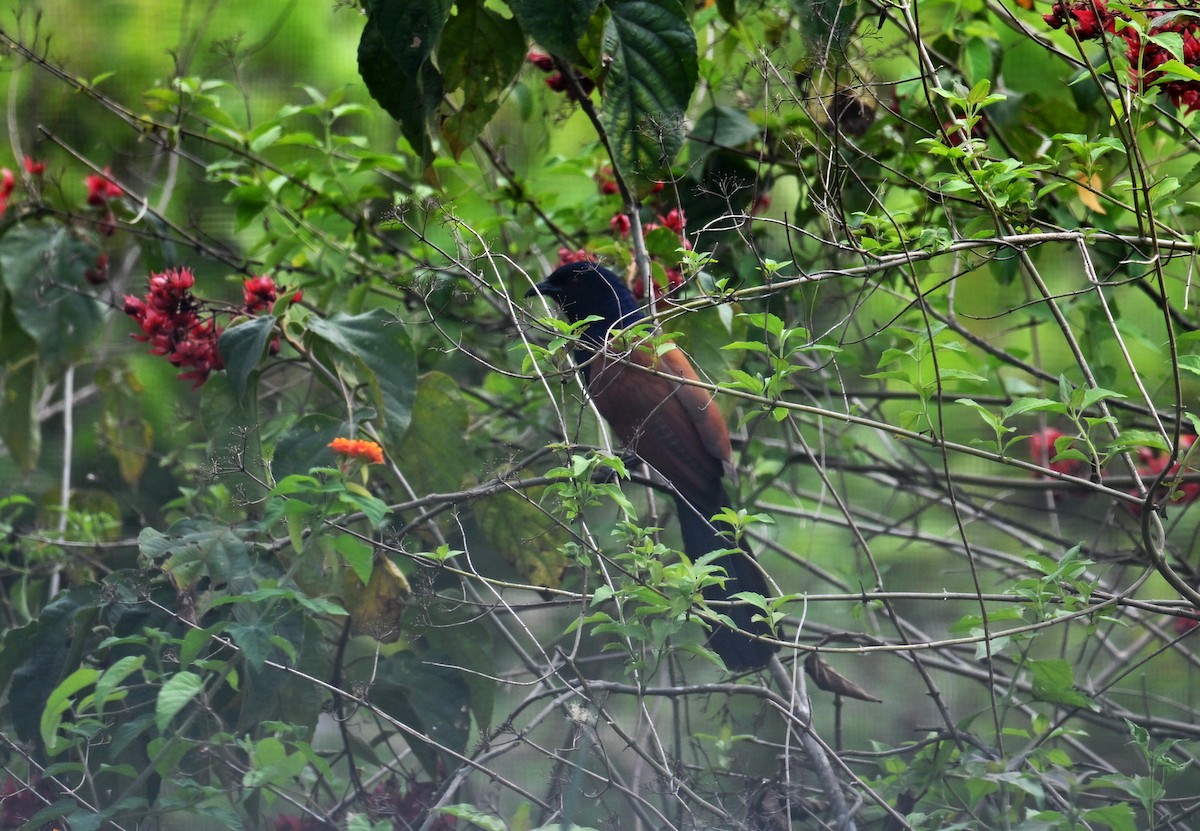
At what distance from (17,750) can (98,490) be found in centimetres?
122

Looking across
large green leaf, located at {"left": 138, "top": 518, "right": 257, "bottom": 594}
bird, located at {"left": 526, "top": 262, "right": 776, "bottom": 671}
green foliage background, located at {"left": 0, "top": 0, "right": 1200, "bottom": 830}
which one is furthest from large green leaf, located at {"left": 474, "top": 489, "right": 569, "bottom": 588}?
large green leaf, located at {"left": 138, "top": 518, "right": 257, "bottom": 594}

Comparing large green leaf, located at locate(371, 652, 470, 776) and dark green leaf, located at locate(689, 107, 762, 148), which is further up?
dark green leaf, located at locate(689, 107, 762, 148)

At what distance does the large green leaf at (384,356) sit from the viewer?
1.53 m

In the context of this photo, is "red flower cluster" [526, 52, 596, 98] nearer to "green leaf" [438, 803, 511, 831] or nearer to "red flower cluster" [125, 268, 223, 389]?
"red flower cluster" [125, 268, 223, 389]

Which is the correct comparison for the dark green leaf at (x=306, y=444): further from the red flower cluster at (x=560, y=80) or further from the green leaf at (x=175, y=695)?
the red flower cluster at (x=560, y=80)

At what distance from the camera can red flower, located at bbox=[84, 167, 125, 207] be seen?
6.54 ft

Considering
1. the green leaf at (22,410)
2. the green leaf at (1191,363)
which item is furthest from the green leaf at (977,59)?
the green leaf at (22,410)

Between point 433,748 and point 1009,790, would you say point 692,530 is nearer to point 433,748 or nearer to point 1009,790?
point 433,748

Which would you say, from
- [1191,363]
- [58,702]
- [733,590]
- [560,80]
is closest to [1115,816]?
[1191,363]

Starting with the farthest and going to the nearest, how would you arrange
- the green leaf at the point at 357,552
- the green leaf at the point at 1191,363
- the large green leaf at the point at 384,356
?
1. the large green leaf at the point at 384,356
2. the green leaf at the point at 357,552
3. the green leaf at the point at 1191,363

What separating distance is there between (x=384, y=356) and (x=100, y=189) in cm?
85

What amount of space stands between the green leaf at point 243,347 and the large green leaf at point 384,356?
0.23ft

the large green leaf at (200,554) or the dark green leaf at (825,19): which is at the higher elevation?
the dark green leaf at (825,19)

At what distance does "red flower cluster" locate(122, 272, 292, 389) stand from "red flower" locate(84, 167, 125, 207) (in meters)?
0.42
